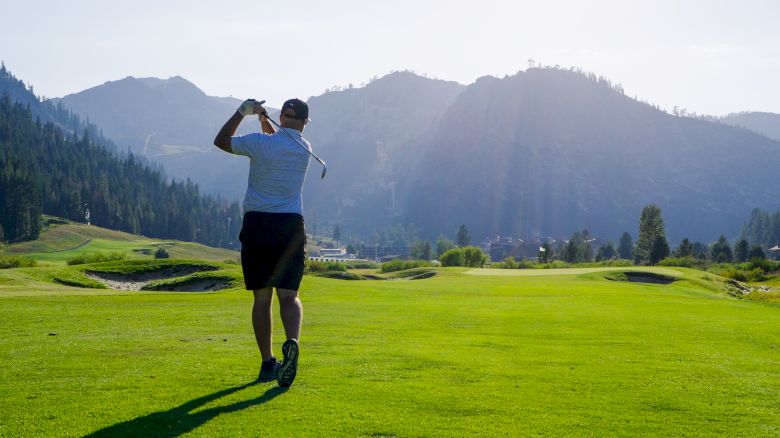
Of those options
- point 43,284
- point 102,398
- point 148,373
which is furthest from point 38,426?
point 43,284

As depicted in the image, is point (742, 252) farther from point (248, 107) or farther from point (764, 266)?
→ point (248, 107)

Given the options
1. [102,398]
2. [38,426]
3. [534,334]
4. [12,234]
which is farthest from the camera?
[12,234]

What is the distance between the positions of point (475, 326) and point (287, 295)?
31.5ft

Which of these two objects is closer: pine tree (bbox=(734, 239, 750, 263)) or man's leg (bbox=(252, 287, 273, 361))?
man's leg (bbox=(252, 287, 273, 361))

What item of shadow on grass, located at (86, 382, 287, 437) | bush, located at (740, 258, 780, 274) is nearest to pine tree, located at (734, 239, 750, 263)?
bush, located at (740, 258, 780, 274)

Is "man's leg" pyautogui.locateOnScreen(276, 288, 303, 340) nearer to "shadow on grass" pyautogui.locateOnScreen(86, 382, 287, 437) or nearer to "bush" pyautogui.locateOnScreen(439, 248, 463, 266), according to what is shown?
"shadow on grass" pyautogui.locateOnScreen(86, 382, 287, 437)

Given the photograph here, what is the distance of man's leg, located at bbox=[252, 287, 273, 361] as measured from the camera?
890cm

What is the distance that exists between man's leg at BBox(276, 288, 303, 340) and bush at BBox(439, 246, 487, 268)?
113721mm

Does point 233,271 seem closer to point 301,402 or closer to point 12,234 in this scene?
point 301,402

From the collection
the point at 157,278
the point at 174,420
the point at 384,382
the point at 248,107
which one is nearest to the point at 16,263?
the point at 157,278

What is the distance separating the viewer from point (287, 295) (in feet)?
29.6

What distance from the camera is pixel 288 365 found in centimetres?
824

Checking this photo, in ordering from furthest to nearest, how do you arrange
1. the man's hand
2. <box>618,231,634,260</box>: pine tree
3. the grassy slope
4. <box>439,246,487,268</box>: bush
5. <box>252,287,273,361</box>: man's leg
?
<box>618,231,634,260</box>: pine tree < the grassy slope < <box>439,246,487,268</box>: bush < the man's hand < <box>252,287,273,361</box>: man's leg

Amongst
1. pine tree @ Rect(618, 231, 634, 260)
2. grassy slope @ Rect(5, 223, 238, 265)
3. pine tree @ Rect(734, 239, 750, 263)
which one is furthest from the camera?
pine tree @ Rect(618, 231, 634, 260)
